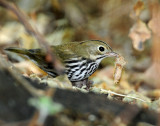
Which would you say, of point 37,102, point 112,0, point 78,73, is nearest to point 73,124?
point 37,102

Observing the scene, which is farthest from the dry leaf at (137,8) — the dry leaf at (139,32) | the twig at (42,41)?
the twig at (42,41)

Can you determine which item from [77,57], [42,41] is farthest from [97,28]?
[42,41]

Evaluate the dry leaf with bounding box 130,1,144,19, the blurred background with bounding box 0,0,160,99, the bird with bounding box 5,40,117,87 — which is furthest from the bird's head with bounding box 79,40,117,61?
the blurred background with bounding box 0,0,160,99

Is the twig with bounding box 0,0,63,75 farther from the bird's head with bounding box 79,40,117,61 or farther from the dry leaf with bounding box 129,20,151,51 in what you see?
the dry leaf with bounding box 129,20,151,51

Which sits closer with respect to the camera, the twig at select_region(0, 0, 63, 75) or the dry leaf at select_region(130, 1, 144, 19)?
the twig at select_region(0, 0, 63, 75)

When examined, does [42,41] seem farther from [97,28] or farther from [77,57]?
[97,28]

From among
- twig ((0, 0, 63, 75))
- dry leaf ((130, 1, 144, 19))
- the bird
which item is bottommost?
twig ((0, 0, 63, 75))

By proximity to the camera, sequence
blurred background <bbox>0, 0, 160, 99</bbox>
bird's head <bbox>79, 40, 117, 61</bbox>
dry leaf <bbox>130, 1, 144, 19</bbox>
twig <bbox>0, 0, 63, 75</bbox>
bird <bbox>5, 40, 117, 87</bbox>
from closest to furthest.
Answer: twig <bbox>0, 0, 63, 75</bbox>, bird <bbox>5, 40, 117, 87</bbox>, bird's head <bbox>79, 40, 117, 61</bbox>, dry leaf <bbox>130, 1, 144, 19</bbox>, blurred background <bbox>0, 0, 160, 99</bbox>
